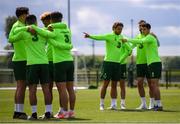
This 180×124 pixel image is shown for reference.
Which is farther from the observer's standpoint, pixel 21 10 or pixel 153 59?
pixel 153 59

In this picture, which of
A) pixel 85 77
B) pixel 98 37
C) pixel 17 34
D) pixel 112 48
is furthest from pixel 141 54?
pixel 85 77

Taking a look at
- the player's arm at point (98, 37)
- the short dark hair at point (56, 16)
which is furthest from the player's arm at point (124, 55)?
the short dark hair at point (56, 16)

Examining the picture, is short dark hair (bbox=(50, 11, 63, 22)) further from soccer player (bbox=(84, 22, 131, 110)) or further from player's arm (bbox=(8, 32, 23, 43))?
soccer player (bbox=(84, 22, 131, 110))

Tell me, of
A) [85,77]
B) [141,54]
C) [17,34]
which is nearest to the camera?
[17,34]

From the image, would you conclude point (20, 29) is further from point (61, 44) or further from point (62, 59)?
point (62, 59)

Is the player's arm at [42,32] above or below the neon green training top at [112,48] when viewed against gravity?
above

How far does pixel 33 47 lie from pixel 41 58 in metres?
0.26

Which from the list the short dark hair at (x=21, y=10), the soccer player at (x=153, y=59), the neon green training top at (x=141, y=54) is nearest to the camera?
the short dark hair at (x=21, y=10)

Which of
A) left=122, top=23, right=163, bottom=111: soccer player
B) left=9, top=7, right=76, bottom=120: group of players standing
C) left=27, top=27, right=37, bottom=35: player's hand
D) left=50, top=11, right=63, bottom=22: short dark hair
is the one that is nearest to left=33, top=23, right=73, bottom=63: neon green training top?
left=9, top=7, right=76, bottom=120: group of players standing

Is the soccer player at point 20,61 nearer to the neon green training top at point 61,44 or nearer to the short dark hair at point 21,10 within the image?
the short dark hair at point 21,10

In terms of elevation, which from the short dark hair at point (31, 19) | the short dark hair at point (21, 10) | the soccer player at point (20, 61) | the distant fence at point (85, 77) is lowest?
the distant fence at point (85, 77)

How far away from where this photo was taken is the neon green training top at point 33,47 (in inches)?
506

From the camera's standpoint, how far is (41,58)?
1291 centimetres

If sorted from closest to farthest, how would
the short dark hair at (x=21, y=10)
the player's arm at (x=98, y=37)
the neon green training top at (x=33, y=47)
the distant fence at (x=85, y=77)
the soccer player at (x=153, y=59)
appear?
the neon green training top at (x=33, y=47)
the short dark hair at (x=21, y=10)
the player's arm at (x=98, y=37)
the soccer player at (x=153, y=59)
the distant fence at (x=85, y=77)
